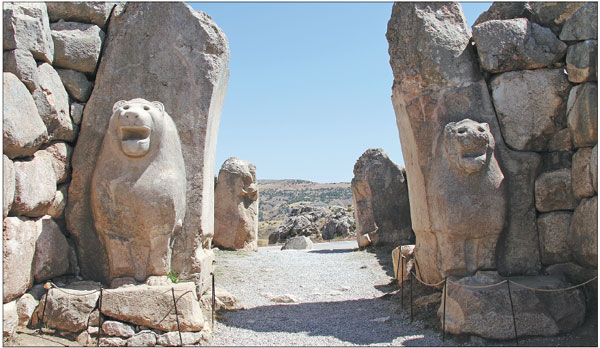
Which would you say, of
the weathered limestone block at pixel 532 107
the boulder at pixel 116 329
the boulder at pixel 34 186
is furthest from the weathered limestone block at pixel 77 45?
the weathered limestone block at pixel 532 107

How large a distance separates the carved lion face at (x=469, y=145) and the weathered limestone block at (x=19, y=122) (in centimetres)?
377

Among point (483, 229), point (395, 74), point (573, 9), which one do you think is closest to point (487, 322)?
point (483, 229)

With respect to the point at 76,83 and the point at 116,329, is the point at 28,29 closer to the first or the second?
the point at 76,83

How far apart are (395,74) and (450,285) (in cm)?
228

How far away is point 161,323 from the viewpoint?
15.2ft

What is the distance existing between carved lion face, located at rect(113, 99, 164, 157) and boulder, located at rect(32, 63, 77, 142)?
0.56 metres

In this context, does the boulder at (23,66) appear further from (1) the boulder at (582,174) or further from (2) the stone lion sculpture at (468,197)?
(1) the boulder at (582,174)

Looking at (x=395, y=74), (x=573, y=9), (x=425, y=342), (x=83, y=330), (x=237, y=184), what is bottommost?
(x=425, y=342)

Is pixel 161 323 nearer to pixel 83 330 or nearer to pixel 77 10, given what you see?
pixel 83 330

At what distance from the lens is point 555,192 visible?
5.20m

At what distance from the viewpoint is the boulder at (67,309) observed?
4.54 meters

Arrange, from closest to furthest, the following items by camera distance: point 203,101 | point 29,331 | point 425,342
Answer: point 29,331, point 425,342, point 203,101

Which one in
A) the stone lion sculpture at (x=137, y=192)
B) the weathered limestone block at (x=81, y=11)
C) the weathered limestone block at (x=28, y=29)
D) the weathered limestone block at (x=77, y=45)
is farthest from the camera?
the weathered limestone block at (x=81, y=11)

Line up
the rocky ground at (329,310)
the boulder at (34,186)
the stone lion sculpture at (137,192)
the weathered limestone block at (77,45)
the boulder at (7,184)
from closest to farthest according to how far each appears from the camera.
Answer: the boulder at (7,184)
the boulder at (34,186)
the stone lion sculpture at (137,192)
the rocky ground at (329,310)
the weathered limestone block at (77,45)
